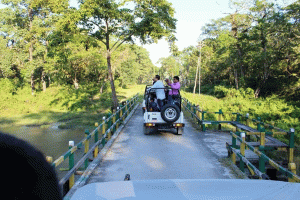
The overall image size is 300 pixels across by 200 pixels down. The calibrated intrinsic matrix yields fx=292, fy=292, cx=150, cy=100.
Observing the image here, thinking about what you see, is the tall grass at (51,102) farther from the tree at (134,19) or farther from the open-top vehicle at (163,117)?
the open-top vehicle at (163,117)

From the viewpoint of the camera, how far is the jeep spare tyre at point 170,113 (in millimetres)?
11664

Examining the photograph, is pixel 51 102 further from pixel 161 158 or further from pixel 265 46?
pixel 161 158

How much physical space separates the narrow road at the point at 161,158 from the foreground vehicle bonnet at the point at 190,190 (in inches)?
178

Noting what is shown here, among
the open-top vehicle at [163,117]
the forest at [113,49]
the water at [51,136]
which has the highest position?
the forest at [113,49]

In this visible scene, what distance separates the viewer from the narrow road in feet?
22.9

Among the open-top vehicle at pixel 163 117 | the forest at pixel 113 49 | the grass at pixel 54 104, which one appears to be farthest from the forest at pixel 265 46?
the grass at pixel 54 104

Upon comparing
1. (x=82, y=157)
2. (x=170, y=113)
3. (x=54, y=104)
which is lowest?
(x=82, y=157)

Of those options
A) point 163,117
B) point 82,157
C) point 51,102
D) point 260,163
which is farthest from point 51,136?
point 51,102

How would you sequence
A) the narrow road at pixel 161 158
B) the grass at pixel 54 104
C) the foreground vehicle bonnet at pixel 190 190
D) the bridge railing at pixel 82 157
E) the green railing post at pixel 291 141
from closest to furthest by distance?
1. the foreground vehicle bonnet at pixel 190 190
2. the bridge railing at pixel 82 157
3. the narrow road at pixel 161 158
4. the green railing post at pixel 291 141
5. the grass at pixel 54 104

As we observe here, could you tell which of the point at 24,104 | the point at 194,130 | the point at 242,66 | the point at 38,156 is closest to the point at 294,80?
the point at 242,66

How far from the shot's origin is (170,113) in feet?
38.6

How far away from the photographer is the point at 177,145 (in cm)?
1030

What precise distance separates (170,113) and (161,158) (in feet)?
11.6

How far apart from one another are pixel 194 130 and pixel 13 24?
34.6 metres
